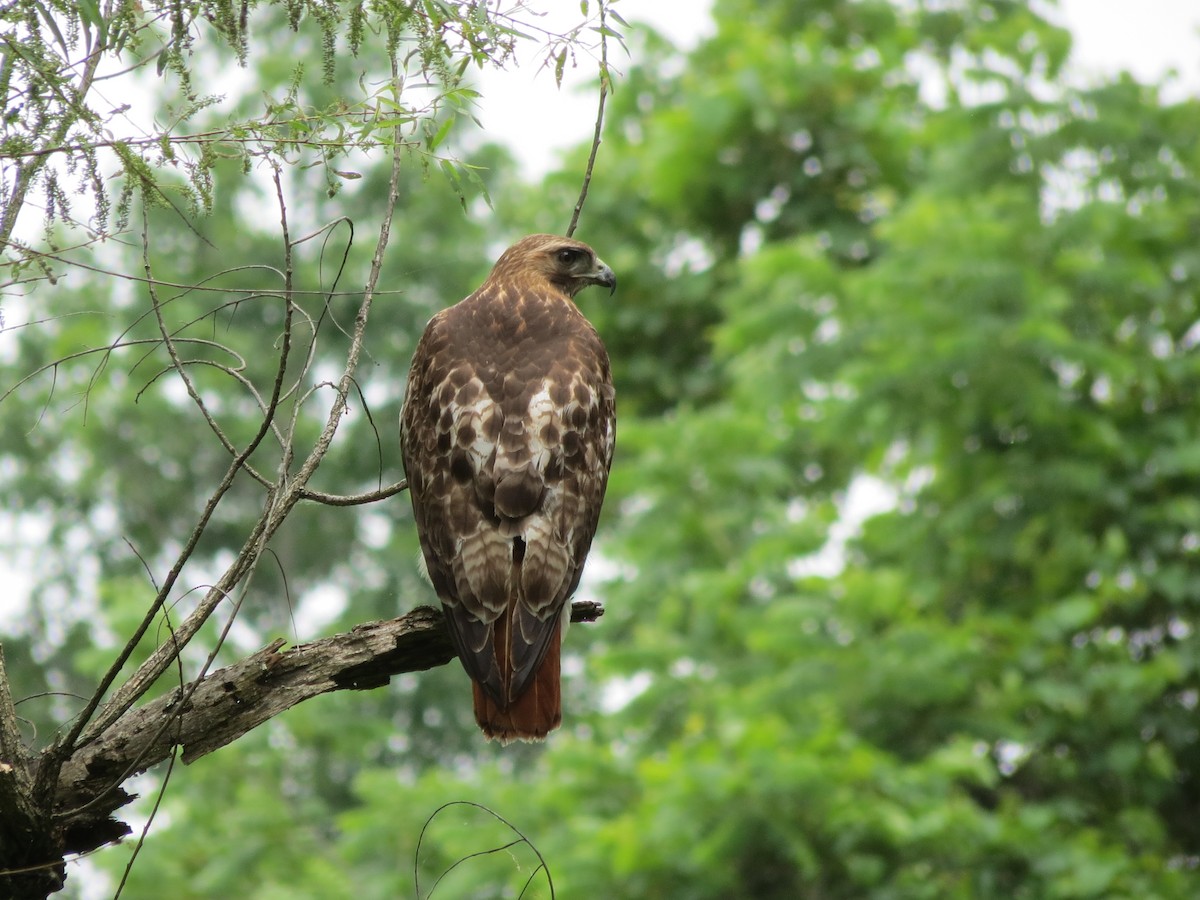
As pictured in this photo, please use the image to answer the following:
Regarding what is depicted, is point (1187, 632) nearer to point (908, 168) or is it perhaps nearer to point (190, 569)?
point (908, 168)

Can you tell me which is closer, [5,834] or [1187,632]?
[5,834]

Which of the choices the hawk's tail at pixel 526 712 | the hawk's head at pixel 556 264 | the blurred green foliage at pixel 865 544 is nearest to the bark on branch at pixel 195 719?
the hawk's tail at pixel 526 712

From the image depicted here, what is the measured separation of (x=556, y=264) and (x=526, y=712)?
225 centimetres

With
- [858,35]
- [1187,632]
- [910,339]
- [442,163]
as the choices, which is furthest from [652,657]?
[858,35]

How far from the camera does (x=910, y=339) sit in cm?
981

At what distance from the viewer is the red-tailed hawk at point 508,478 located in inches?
157

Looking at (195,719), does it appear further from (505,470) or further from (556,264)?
(556,264)

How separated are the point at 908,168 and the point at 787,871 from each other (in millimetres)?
8790

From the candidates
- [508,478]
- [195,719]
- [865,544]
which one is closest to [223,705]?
[195,719]

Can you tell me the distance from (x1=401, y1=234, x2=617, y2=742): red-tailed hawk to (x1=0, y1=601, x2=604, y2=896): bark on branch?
0.71 ft

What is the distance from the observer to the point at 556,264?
5703 millimetres

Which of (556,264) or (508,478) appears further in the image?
(556,264)

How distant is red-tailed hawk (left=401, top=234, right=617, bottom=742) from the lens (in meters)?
3.98

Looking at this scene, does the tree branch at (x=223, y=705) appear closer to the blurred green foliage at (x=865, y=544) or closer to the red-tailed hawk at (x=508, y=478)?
the red-tailed hawk at (x=508, y=478)
